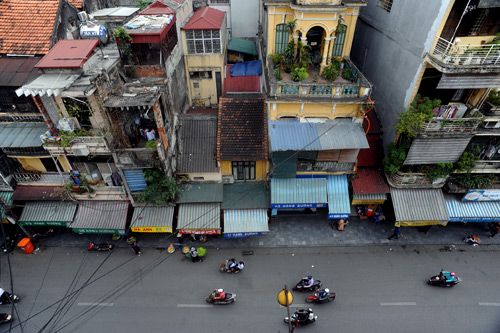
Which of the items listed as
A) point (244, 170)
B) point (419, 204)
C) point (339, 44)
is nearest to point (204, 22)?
point (339, 44)

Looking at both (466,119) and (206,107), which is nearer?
(466,119)

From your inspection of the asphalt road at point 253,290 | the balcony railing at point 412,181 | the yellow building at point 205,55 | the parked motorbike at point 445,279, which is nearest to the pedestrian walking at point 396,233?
the asphalt road at point 253,290

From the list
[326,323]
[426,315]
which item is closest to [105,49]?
[326,323]

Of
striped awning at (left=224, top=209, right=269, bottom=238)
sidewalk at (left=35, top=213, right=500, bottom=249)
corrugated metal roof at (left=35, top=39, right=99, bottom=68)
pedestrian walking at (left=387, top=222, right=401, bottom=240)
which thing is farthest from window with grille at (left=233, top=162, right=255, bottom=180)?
corrugated metal roof at (left=35, top=39, right=99, bottom=68)

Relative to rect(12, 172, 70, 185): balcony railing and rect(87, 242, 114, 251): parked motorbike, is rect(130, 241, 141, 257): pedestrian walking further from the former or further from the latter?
rect(12, 172, 70, 185): balcony railing

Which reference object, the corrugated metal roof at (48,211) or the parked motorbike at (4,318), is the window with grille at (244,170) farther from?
the parked motorbike at (4,318)

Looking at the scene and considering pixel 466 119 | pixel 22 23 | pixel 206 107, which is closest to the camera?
pixel 466 119

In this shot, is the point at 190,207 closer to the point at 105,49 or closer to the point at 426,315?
the point at 105,49
